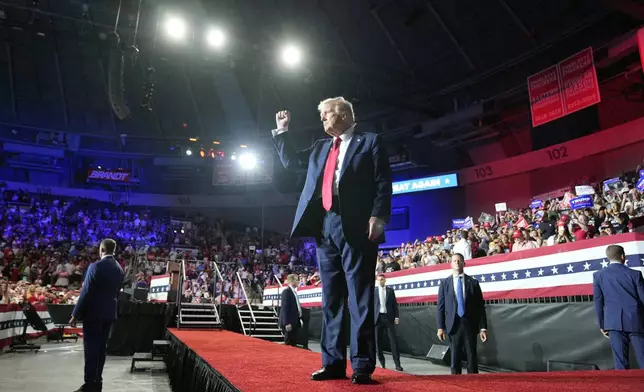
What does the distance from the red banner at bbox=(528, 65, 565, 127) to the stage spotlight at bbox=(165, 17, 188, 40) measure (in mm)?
10755

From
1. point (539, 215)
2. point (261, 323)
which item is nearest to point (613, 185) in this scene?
point (539, 215)

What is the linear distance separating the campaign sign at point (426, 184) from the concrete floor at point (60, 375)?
1556 cm

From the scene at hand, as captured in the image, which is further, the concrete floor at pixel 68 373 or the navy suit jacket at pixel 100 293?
the concrete floor at pixel 68 373

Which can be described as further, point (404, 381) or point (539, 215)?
point (539, 215)

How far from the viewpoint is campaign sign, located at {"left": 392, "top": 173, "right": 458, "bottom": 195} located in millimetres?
21344

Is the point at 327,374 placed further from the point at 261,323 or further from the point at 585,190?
the point at 585,190

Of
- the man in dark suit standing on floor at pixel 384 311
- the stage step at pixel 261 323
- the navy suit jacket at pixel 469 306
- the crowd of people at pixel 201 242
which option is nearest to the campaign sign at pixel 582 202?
the crowd of people at pixel 201 242

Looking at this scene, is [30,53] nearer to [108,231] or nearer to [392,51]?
[108,231]

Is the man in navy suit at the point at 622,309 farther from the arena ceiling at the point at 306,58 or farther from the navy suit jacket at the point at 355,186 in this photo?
the arena ceiling at the point at 306,58

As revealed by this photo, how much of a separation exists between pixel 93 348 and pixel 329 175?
3717 millimetres

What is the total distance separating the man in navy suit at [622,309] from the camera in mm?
4359

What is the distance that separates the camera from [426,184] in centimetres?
2208

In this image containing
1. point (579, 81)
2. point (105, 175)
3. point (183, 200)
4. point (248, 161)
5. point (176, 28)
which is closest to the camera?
point (579, 81)

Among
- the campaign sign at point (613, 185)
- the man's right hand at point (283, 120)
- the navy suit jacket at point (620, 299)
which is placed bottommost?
the navy suit jacket at point (620, 299)
